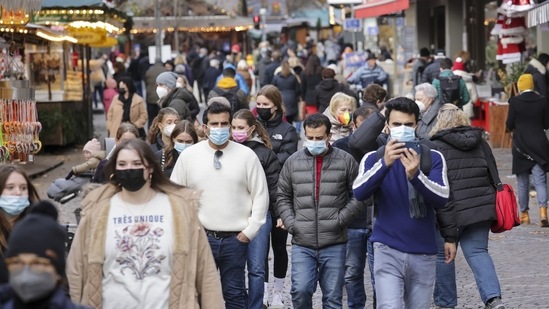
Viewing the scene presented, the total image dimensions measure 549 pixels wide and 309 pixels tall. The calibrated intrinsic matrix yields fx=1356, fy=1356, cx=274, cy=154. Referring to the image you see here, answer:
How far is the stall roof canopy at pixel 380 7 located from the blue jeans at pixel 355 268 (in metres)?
22.5

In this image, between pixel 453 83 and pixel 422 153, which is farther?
pixel 453 83

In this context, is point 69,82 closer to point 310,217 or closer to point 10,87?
point 10,87

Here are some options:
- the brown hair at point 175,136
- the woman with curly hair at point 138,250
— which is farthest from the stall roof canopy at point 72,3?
the woman with curly hair at point 138,250

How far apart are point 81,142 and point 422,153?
19.9 m

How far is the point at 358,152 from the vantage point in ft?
33.2

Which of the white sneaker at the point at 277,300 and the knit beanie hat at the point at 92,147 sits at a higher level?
the knit beanie hat at the point at 92,147

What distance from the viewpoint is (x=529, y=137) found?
15141mm

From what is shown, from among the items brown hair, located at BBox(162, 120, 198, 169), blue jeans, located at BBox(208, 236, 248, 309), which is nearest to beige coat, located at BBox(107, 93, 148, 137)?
brown hair, located at BBox(162, 120, 198, 169)

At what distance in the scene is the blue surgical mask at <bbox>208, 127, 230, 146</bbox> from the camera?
8.90 metres

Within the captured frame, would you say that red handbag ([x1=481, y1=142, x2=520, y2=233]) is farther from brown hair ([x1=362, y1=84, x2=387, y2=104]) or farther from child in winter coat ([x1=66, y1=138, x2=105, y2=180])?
child in winter coat ([x1=66, y1=138, x2=105, y2=180])

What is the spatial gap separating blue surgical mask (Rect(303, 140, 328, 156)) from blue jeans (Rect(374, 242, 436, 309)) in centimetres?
123

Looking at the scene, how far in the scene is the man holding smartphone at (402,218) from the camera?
314 inches

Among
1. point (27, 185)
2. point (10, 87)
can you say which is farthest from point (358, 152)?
point (10, 87)

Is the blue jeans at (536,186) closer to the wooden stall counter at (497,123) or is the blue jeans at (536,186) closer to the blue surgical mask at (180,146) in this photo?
the blue surgical mask at (180,146)
